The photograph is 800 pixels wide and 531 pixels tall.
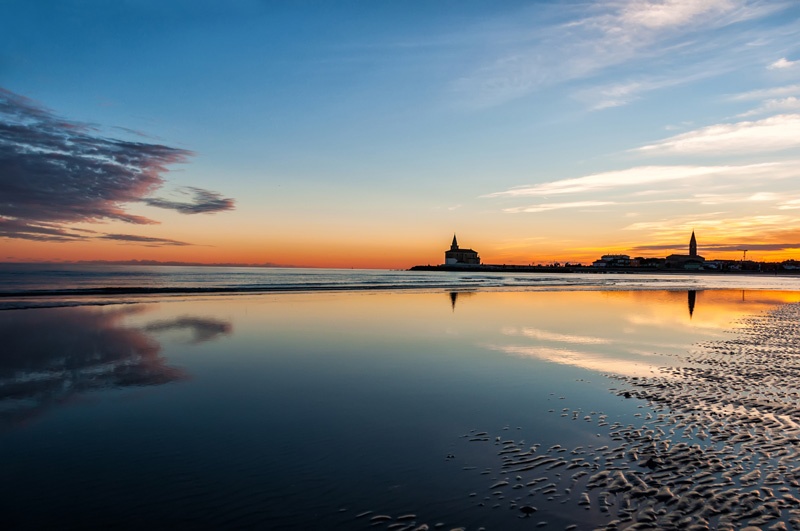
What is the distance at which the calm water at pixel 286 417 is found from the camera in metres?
5.16

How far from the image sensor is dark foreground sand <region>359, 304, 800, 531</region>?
4.97 meters

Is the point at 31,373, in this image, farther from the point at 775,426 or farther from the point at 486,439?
the point at 775,426

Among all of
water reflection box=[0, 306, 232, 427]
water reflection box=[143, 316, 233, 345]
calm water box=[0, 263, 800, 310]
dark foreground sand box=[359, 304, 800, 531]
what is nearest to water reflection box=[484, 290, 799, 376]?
dark foreground sand box=[359, 304, 800, 531]

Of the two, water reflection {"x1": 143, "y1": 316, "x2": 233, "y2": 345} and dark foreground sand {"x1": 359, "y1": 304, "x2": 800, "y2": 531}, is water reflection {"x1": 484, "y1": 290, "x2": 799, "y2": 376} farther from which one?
water reflection {"x1": 143, "y1": 316, "x2": 233, "y2": 345}

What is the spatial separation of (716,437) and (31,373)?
15.0 metres

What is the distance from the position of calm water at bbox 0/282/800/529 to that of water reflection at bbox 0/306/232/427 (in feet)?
0.28

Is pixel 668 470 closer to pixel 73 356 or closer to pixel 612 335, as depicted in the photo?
pixel 612 335

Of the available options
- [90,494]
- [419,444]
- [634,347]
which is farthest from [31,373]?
[634,347]

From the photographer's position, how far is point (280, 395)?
382 inches

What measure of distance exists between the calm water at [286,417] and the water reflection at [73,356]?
8 cm

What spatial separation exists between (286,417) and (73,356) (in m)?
9.27

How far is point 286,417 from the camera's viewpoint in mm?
8297

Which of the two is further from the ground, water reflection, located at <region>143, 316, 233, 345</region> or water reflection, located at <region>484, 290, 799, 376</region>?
water reflection, located at <region>143, 316, 233, 345</region>

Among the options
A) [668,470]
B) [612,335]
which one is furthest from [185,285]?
[668,470]
